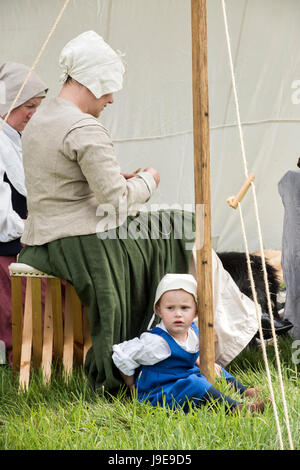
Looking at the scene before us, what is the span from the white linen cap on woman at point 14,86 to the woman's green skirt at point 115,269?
792 millimetres

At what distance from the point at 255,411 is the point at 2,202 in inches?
53.6

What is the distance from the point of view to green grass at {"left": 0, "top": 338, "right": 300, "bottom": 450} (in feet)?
6.92

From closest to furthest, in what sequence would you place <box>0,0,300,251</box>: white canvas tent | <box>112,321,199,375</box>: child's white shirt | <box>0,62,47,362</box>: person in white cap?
<box>112,321,199,375</box>: child's white shirt
<box>0,62,47,362</box>: person in white cap
<box>0,0,300,251</box>: white canvas tent

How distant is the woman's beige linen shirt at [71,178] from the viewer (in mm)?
2531

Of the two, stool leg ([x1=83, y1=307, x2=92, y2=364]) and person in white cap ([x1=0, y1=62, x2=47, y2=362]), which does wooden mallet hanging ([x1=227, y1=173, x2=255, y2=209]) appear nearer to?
stool leg ([x1=83, y1=307, x2=92, y2=364])

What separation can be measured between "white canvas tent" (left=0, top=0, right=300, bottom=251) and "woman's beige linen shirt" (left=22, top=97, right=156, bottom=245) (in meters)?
2.22

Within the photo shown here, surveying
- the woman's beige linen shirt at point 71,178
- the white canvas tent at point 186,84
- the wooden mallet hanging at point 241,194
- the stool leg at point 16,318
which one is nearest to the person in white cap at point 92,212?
the woman's beige linen shirt at point 71,178

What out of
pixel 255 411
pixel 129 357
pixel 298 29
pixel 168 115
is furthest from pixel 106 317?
pixel 298 29

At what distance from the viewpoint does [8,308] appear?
3.18 meters

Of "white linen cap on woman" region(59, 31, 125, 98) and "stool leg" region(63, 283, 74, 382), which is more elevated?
"white linen cap on woman" region(59, 31, 125, 98)

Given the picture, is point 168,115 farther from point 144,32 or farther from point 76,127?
point 76,127

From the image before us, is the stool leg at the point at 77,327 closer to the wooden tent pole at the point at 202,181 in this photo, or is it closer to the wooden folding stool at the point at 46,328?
the wooden folding stool at the point at 46,328

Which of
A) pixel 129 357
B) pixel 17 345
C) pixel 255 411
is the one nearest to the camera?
pixel 255 411

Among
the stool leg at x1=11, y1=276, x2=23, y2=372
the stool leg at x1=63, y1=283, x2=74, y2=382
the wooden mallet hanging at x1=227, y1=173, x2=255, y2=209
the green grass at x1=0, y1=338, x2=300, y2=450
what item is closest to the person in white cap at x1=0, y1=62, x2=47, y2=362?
the stool leg at x1=11, y1=276, x2=23, y2=372
